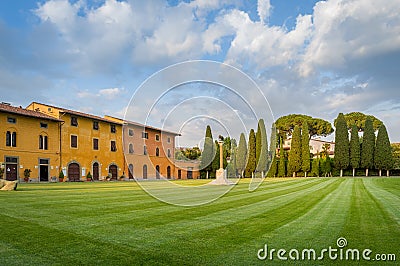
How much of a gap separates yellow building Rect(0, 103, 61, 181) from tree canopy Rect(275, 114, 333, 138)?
176 ft

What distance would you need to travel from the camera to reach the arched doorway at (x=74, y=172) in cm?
4377

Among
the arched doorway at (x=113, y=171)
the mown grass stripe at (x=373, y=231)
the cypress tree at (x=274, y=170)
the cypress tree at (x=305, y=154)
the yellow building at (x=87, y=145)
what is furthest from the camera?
the cypress tree at (x=274, y=170)

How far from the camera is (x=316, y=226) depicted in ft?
27.9

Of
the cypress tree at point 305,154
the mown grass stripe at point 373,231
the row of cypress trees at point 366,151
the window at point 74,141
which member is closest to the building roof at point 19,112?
the window at point 74,141

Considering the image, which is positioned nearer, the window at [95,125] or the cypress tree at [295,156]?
the window at [95,125]

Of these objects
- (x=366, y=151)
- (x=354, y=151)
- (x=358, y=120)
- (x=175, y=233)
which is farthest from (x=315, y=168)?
(x=175, y=233)

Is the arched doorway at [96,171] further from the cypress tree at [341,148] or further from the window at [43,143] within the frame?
the cypress tree at [341,148]

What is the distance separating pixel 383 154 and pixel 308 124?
24247mm

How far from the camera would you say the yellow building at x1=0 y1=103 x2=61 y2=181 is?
119ft

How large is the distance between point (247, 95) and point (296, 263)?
9.54 meters

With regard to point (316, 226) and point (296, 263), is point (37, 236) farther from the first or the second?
point (316, 226)

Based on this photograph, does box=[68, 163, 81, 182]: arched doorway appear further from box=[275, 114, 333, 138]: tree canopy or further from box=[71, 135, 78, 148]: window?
box=[275, 114, 333, 138]: tree canopy

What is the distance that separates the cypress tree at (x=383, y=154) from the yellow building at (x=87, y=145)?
42914 millimetres

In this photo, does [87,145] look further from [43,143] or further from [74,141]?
[43,143]
